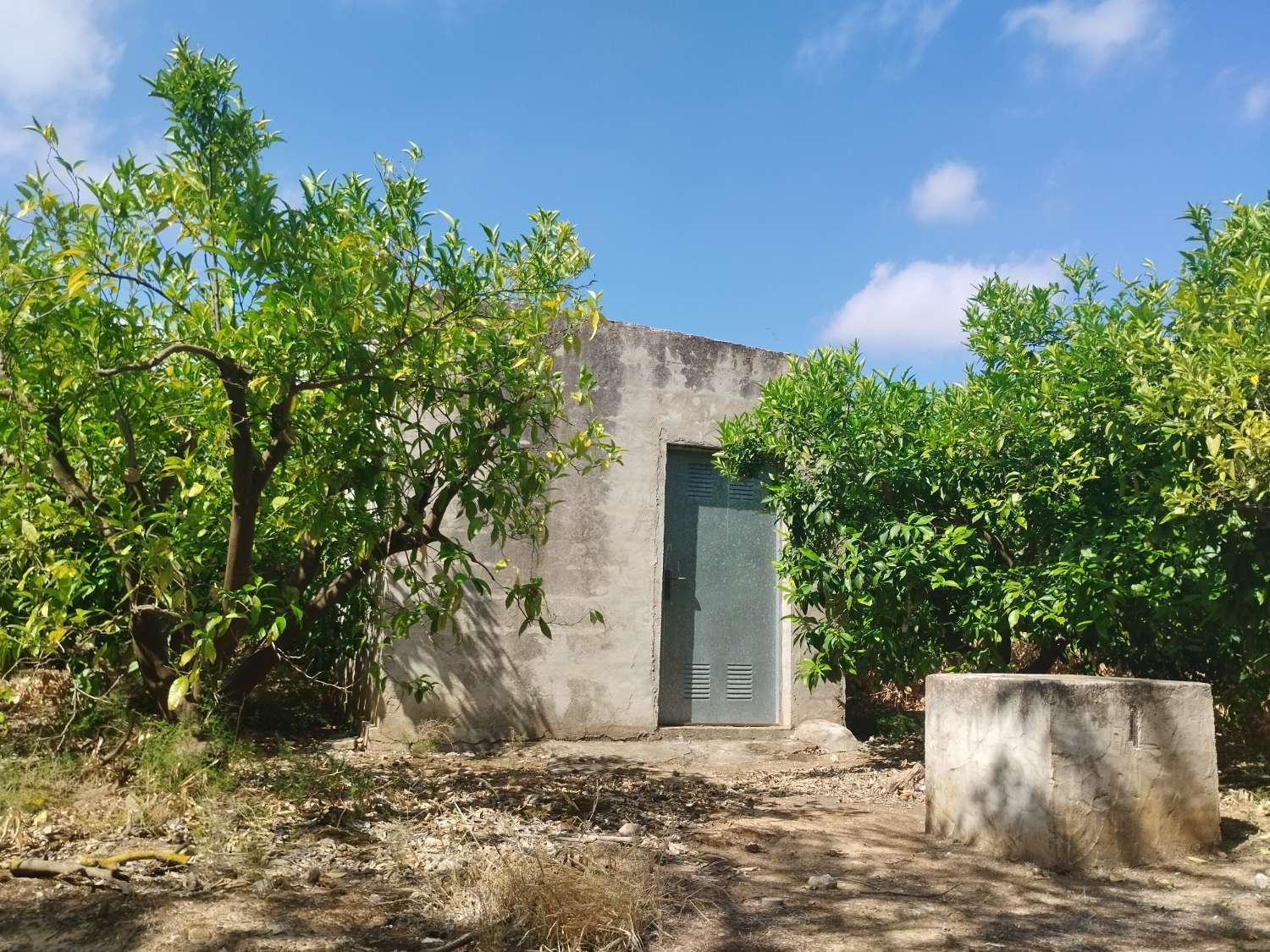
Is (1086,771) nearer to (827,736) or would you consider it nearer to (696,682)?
(827,736)

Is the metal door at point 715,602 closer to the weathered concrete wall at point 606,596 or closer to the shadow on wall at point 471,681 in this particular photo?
the weathered concrete wall at point 606,596

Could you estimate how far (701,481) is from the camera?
7508 mm

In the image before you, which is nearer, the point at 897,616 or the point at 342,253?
the point at 342,253

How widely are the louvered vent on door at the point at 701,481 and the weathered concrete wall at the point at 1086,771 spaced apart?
11.0 feet

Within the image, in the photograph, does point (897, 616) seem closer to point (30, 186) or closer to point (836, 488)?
point (836, 488)

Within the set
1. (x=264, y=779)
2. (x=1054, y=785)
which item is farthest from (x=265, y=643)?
(x=1054, y=785)

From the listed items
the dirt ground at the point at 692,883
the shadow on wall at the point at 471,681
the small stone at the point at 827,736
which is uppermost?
the shadow on wall at the point at 471,681

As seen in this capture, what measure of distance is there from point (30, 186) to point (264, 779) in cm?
262

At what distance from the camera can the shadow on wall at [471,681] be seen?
20.5ft

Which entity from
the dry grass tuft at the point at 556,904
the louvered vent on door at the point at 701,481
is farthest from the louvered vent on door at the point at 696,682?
the dry grass tuft at the point at 556,904

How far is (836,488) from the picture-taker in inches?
246

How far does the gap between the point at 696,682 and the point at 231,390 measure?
4297mm

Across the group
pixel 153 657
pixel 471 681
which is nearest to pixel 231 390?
pixel 153 657

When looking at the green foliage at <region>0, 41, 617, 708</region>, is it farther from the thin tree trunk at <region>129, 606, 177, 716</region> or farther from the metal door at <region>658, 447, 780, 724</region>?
the metal door at <region>658, 447, 780, 724</region>
